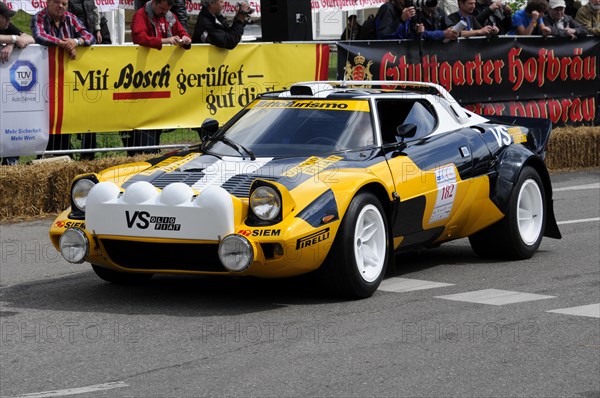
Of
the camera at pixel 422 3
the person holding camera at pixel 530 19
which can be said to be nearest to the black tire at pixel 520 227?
the camera at pixel 422 3

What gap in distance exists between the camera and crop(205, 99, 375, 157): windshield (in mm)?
8258

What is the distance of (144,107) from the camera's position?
12953 millimetres

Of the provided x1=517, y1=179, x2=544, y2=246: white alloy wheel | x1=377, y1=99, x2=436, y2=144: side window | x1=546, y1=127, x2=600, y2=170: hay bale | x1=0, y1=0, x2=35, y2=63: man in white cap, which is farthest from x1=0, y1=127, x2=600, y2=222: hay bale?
x1=546, y1=127, x2=600, y2=170: hay bale

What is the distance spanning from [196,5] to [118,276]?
10508 mm

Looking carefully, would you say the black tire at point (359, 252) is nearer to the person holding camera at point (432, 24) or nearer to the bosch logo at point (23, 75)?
the bosch logo at point (23, 75)

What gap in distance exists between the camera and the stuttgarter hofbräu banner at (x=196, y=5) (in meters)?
15.0

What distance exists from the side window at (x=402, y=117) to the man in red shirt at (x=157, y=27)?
471 centimetres

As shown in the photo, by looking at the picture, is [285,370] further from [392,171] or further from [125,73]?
[125,73]

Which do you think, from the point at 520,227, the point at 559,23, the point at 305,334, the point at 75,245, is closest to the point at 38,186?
the point at 75,245

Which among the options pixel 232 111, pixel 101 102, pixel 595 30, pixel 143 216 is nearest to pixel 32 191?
pixel 101 102

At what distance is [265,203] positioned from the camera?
7242 millimetres

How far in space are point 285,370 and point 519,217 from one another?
4117 millimetres

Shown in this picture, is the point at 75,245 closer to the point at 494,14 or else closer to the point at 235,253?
the point at 235,253

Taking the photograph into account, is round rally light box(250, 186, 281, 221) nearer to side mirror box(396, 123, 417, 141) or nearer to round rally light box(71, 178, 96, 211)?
round rally light box(71, 178, 96, 211)
